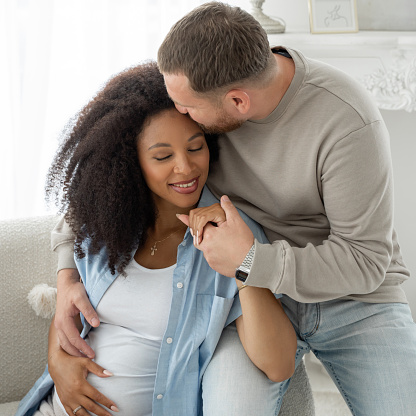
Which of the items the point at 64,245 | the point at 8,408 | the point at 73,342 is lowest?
the point at 8,408

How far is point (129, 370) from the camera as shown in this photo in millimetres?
1469

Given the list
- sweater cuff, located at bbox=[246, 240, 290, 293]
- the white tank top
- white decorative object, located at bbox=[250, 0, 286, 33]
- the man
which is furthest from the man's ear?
white decorative object, located at bbox=[250, 0, 286, 33]

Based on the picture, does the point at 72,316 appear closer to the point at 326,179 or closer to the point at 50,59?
the point at 326,179

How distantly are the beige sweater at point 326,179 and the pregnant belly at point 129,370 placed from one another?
37 centimetres

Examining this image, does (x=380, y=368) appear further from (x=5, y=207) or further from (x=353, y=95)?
(x=5, y=207)

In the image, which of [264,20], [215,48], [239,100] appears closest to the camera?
[215,48]

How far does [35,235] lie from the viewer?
1792mm

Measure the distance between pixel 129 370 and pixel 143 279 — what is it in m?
0.23

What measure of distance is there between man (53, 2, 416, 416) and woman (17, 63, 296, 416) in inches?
3.1

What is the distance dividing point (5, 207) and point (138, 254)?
105 centimetres

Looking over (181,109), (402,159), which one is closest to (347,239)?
(181,109)

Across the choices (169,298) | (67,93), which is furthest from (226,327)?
(67,93)

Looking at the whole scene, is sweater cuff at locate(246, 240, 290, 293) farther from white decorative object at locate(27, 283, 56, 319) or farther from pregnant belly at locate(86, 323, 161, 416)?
white decorative object at locate(27, 283, 56, 319)

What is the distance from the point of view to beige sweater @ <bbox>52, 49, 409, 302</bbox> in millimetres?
1358
